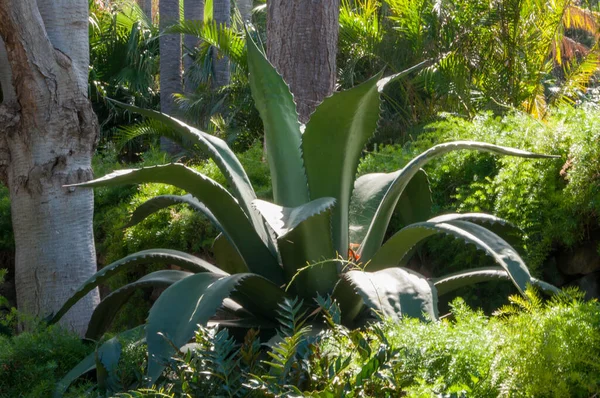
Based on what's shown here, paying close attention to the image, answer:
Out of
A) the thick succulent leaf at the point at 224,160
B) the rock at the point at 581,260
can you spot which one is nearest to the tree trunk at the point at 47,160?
the thick succulent leaf at the point at 224,160

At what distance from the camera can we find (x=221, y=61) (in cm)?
1251

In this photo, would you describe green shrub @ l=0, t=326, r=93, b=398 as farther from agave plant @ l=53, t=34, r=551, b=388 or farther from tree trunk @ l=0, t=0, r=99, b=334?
tree trunk @ l=0, t=0, r=99, b=334

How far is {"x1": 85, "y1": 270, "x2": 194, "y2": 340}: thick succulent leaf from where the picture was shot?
3.20 metres

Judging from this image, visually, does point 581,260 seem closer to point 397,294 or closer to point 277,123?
point 397,294

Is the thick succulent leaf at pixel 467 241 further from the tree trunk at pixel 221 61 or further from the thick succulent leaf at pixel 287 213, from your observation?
the tree trunk at pixel 221 61

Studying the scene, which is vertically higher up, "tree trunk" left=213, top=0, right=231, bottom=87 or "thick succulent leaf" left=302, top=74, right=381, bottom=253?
"tree trunk" left=213, top=0, right=231, bottom=87

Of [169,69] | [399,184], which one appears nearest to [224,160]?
[399,184]

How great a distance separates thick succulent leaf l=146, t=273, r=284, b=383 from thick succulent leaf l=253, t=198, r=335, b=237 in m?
0.33

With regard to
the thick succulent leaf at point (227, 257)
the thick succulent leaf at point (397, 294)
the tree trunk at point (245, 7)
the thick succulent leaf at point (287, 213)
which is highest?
the tree trunk at point (245, 7)

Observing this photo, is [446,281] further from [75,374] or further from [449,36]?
[449,36]

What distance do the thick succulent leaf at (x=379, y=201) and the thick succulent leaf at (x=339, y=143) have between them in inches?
11.8

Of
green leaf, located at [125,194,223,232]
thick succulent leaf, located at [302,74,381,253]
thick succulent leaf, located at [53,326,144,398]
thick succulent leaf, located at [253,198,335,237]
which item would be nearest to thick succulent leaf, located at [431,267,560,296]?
thick succulent leaf, located at [302,74,381,253]

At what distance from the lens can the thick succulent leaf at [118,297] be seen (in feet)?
10.5

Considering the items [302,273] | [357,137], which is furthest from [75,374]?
[357,137]
